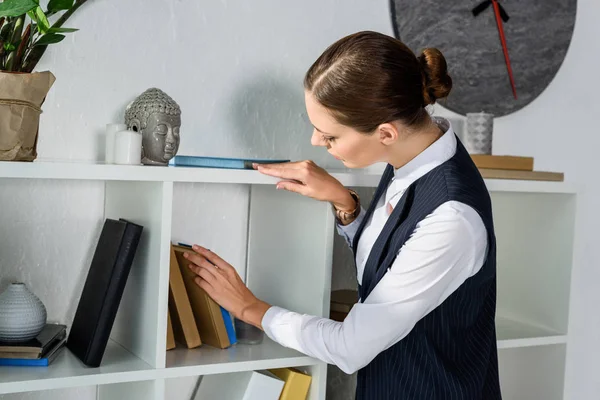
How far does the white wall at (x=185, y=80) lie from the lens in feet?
6.41

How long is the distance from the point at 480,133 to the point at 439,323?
0.76 meters

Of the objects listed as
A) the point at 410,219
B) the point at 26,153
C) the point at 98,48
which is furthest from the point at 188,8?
the point at 410,219

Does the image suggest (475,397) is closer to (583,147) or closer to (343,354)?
(343,354)

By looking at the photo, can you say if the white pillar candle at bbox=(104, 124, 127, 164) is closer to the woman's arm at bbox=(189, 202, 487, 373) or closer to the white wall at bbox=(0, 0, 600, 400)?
the white wall at bbox=(0, 0, 600, 400)

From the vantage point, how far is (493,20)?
251 cm

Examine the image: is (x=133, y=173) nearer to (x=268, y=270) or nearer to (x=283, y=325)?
(x=283, y=325)

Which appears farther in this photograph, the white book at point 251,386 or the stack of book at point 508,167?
the stack of book at point 508,167

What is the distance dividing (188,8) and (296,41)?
33 cm

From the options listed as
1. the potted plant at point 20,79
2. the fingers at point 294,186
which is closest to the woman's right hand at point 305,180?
the fingers at point 294,186

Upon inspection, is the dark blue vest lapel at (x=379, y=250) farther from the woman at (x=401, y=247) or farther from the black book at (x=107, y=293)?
the black book at (x=107, y=293)

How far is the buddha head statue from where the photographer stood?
5.81 ft

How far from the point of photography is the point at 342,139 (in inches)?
Result: 67.2

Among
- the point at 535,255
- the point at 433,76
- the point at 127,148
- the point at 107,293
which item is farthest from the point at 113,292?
the point at 535,255

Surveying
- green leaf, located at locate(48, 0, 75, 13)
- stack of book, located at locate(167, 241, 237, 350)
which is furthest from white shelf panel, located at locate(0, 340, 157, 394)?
green leaf, located at locate(48, 0, 75, 13)
